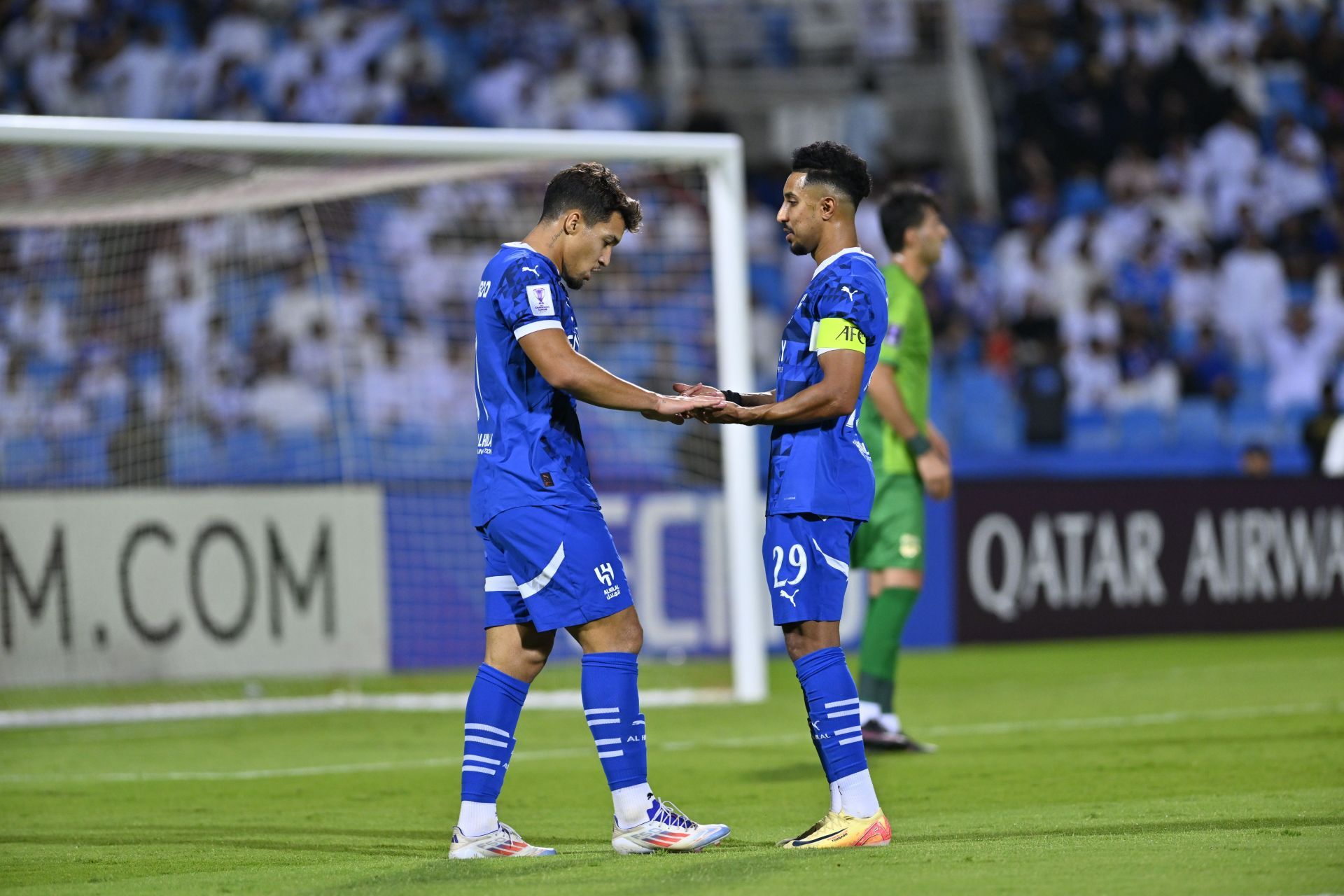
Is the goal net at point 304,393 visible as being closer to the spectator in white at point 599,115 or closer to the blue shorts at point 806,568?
the spectator in white at point 599,115

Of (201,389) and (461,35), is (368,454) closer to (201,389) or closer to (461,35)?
(201,389)

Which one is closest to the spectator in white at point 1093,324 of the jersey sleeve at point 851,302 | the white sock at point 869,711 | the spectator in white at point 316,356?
the spectator in white at point 316,356

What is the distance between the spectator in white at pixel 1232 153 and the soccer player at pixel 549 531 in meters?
16.3

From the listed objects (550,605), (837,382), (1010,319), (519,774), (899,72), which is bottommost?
(519,774)

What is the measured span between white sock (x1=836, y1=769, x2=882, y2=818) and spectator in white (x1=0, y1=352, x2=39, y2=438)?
8.81m

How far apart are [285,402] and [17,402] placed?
2176mm

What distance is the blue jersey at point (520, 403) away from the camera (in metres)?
5.15

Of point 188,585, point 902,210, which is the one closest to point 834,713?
point 902,210

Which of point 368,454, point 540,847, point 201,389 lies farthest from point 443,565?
point 540,847

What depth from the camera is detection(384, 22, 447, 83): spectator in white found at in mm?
18406

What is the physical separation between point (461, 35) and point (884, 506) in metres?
12.8

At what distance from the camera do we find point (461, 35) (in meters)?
19.4

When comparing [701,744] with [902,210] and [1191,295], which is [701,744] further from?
[1191,295]

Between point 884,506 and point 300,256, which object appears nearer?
point 884,506
